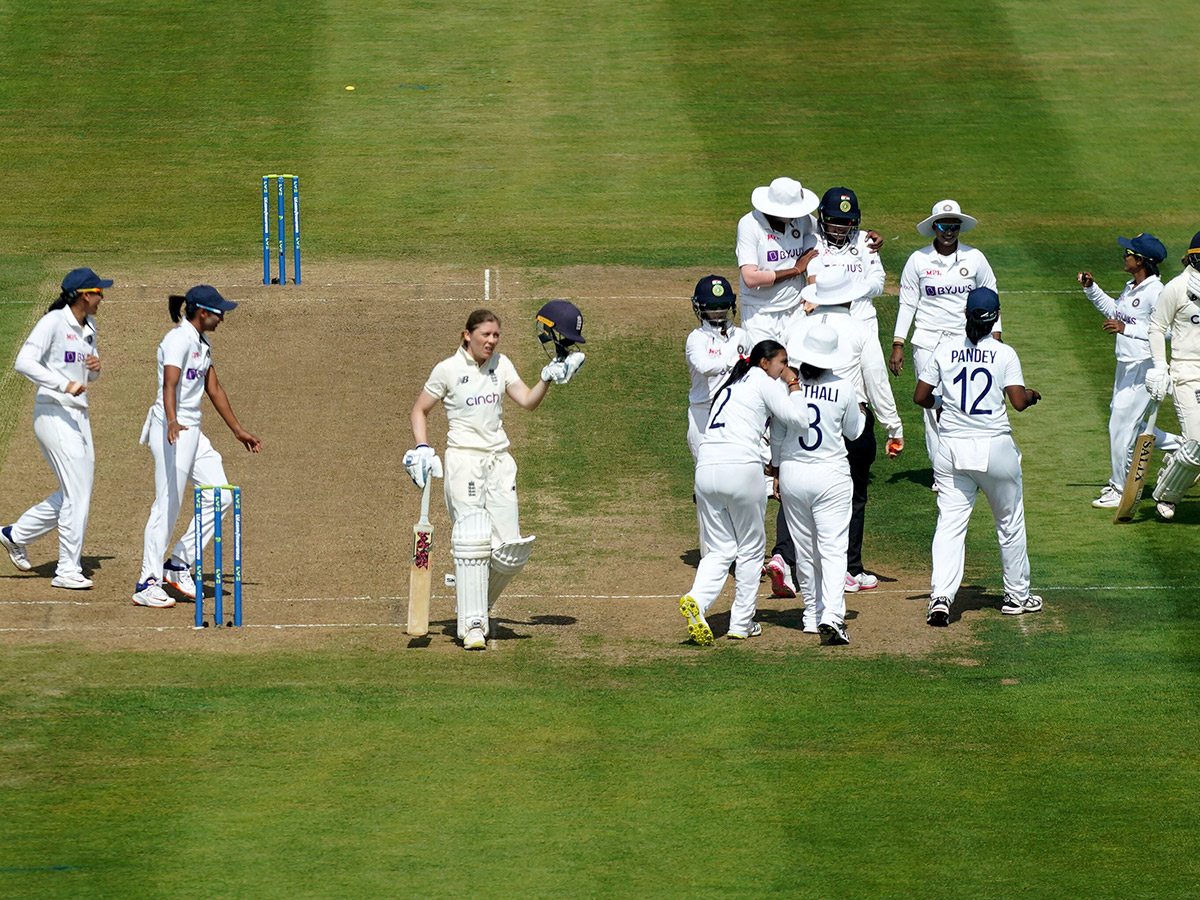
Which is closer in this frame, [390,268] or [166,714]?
[166,714]

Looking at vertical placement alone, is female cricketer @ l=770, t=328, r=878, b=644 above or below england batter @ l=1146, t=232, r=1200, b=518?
below

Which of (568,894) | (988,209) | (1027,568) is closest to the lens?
(568,894)

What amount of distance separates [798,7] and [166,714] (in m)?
21.0

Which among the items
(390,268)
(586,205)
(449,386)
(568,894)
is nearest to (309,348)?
(390,268)

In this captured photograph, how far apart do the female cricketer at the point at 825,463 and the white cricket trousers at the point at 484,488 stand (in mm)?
1870

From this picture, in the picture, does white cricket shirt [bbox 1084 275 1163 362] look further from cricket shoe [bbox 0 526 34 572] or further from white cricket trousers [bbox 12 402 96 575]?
cricket shoe [bbox 0 526 34 572]

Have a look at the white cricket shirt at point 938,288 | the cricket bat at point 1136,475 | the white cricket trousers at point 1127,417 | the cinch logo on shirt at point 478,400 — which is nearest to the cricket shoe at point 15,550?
the cinch logo on shirt at point 478,400

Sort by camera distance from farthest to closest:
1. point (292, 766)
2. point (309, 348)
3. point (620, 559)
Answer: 1. point (309, 348)
2. point (620, 559)
3. point (292, 766)

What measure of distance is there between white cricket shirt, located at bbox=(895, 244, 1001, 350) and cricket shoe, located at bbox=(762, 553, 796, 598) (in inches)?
114

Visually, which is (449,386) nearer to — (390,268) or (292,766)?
(292,766)

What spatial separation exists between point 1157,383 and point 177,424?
7.72 m

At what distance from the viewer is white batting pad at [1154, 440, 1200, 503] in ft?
44.6

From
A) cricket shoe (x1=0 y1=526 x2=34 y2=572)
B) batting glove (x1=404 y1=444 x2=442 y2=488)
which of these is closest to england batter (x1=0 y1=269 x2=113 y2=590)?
cricket shoe (x1=0 y1=526 x2=34 y2=572)

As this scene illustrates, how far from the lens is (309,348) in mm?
17422
